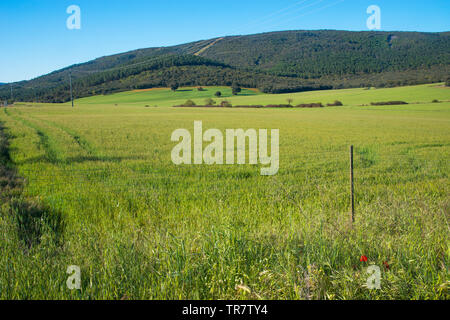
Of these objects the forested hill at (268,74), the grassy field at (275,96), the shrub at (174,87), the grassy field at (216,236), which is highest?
the forested hill at (268,74)

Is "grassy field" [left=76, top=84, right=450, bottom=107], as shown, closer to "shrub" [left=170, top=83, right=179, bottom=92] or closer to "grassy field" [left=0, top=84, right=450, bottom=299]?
"shrub" [left=170, top=83, right=179, bottom=92]

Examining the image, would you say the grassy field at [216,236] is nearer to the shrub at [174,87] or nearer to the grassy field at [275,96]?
the grassy field at [275,96]

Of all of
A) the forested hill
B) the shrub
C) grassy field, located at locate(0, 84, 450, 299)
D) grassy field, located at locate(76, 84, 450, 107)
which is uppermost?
the forested hill

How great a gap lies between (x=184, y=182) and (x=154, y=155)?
17.8 ft

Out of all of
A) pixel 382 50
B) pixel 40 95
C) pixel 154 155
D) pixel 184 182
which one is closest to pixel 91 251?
pixel 184 182

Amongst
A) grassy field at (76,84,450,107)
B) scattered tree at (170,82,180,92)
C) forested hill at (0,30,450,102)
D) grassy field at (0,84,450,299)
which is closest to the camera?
grassy field at (0,84,450,299)

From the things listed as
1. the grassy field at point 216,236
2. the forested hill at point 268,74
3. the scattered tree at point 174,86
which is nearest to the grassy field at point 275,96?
the scattered tree at point 174,86

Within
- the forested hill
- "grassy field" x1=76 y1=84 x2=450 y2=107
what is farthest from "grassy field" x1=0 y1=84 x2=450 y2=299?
the forested hill

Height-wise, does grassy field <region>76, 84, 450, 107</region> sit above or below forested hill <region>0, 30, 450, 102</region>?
below

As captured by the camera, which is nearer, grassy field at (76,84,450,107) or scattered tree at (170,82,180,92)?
grassy field at (76,84,450,107)

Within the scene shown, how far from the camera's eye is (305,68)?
175250mm

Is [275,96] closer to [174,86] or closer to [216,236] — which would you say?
[174,86]
